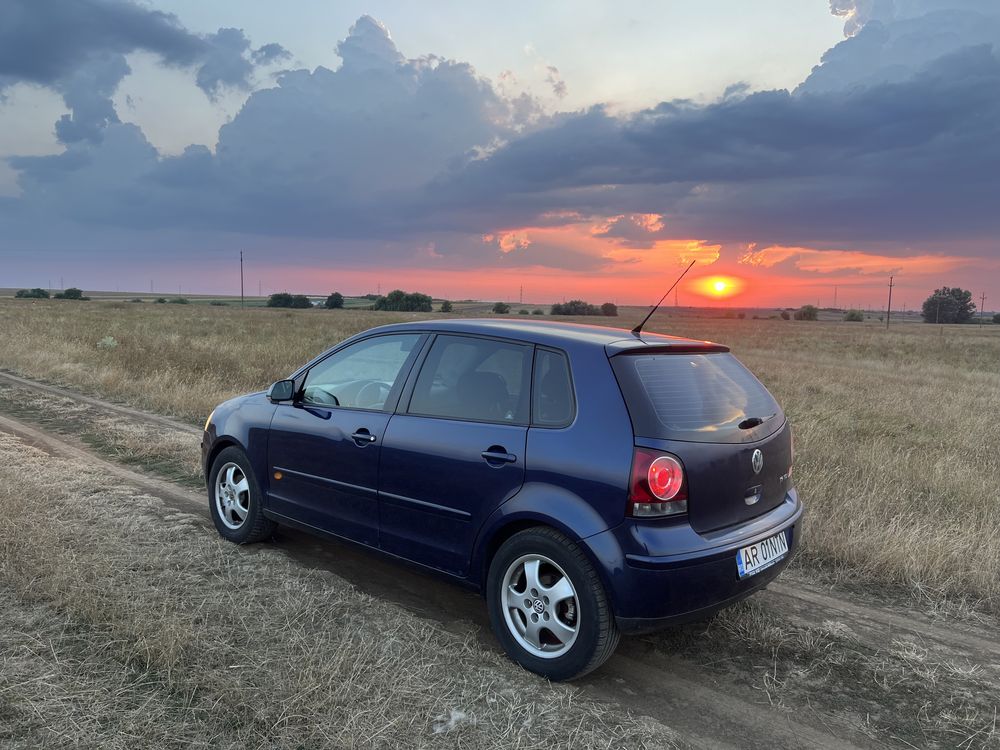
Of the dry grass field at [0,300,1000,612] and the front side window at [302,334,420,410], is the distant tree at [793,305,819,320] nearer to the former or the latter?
the dry grass field at [0,300,1000,612]

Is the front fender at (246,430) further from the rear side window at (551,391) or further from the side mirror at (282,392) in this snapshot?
the rear side window at (551,391)

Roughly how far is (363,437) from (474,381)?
0.79m

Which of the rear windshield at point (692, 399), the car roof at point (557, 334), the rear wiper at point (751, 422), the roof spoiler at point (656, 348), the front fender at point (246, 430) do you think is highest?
the car roof at point (557, 334)

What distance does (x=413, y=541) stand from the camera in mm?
3729

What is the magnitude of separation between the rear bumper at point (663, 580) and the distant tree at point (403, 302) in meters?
80.9

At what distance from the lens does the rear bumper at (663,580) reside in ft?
9.51

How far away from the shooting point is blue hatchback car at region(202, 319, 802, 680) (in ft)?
9.71

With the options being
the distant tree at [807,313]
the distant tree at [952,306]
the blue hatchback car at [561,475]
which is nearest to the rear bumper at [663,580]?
the blue hatchback car at [561,475]

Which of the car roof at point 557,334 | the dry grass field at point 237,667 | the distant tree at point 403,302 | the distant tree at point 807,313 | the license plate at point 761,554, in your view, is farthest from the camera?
the distant tree at point 807,313

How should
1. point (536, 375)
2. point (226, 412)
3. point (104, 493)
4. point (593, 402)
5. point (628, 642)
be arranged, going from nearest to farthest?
point (593, 402)
point (536, 375)
point (628, 642)
point (226, 412)
point (104, 493)

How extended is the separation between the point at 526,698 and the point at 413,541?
1057 millimetres

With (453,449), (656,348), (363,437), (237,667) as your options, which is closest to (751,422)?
(656,348)

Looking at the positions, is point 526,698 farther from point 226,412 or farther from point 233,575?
point 226,412

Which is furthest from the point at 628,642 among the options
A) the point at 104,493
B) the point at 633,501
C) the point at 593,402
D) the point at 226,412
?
the point at 104,493
